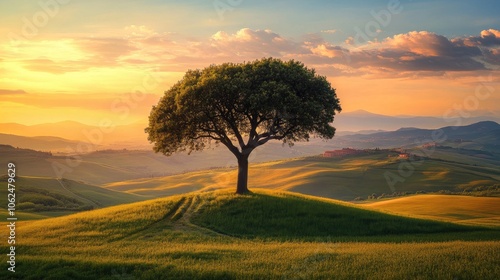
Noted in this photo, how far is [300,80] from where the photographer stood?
47750 millimetres

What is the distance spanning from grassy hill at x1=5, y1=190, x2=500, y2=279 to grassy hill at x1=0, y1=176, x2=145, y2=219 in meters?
32.2

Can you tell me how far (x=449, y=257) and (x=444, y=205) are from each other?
166 ft

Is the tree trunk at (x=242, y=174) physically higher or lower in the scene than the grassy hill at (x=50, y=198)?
higher

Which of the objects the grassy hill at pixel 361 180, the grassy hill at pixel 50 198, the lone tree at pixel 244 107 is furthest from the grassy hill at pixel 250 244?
the grassy hill at pixel 361 180

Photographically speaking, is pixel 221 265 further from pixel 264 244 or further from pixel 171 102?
pixel 171 102

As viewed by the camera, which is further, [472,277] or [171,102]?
[171,102]

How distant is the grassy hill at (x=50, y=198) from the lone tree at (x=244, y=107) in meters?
32.4

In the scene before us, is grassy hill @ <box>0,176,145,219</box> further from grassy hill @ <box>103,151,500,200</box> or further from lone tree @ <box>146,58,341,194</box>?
grassy hill @ <box>103,151,500,200</box>

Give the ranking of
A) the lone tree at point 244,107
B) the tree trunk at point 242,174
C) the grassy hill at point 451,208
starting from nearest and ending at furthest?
the lone tree at point 244,107 → the tree trunk at point 242,174 → the grassy hill at point 451,208

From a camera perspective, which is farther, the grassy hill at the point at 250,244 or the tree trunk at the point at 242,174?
the tree trunk at the point at 242,174

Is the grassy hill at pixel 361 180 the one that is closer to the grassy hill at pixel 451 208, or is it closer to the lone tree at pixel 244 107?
the grassy hill at pixel 451 208

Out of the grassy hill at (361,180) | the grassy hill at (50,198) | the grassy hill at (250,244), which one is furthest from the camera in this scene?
the grassy hill at (361,180)

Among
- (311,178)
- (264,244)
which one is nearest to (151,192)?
(311,178)

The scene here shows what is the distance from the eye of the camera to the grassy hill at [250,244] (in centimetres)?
2397
